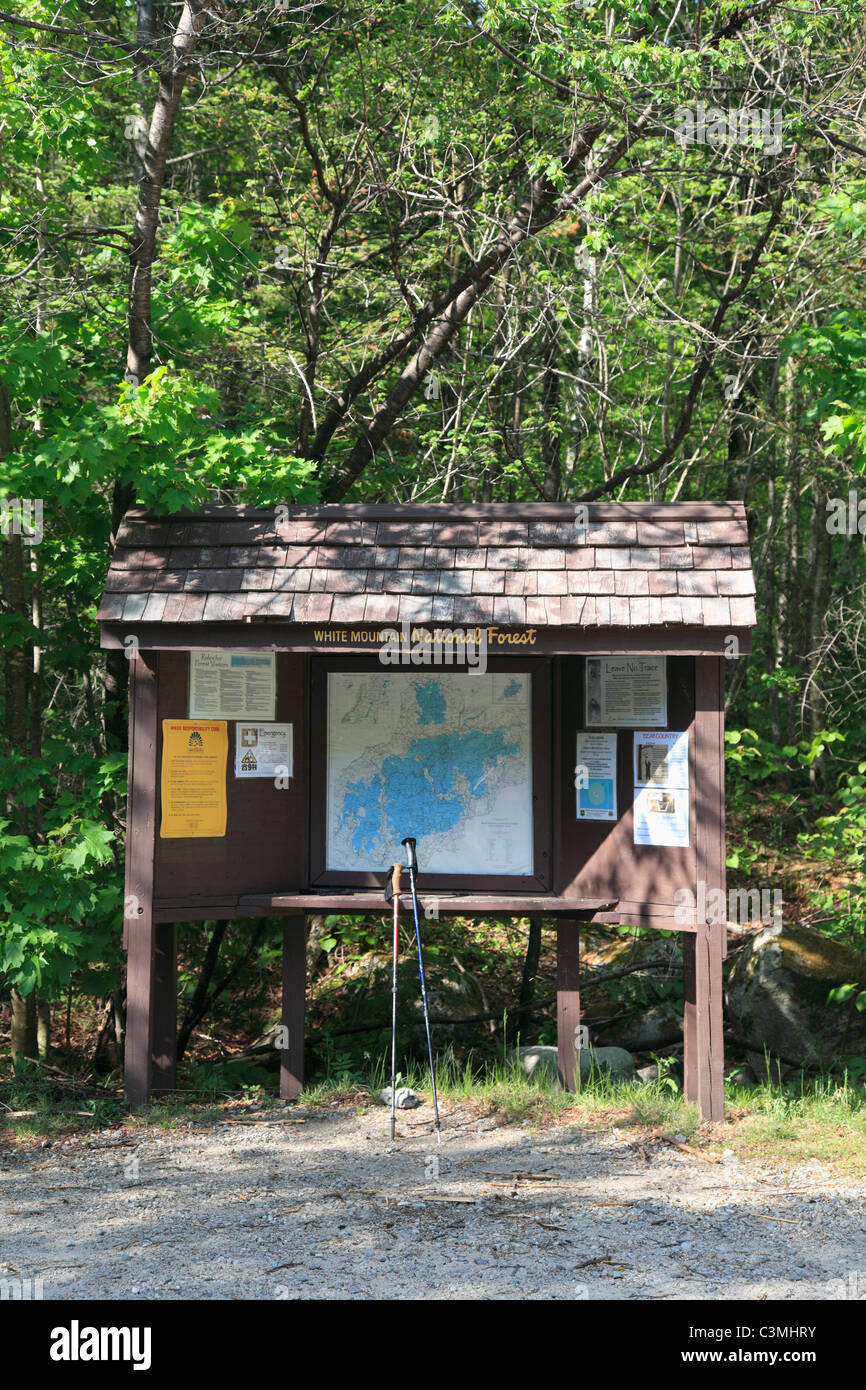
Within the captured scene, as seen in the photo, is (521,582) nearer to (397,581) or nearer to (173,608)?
(397,581)

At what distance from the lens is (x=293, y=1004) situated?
718 cm

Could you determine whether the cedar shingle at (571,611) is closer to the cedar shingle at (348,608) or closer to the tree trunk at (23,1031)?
the cedar shingle at (348,608)

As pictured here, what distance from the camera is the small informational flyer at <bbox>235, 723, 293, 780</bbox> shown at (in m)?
7.06

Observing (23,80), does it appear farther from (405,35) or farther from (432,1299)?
(432,1299)

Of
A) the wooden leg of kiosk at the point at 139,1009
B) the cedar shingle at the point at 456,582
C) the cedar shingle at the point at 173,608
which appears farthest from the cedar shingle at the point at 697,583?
the wooden leg of kiosk at the point at 139,1009

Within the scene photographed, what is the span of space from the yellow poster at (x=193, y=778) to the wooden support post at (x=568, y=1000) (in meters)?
2.19

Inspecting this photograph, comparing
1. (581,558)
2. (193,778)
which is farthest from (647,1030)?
(193,778)

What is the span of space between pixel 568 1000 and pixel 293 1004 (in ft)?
5.52

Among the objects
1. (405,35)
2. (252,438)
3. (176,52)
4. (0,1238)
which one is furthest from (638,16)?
(0,1238)

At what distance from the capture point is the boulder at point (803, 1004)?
8.59m

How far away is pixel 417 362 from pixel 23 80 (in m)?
3.57

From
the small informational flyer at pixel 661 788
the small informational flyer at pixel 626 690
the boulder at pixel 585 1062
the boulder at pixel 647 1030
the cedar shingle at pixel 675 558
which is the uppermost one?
the cedar shingle at pixel 675 558

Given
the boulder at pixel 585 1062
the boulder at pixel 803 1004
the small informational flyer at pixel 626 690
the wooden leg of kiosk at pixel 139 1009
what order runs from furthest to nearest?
1. the boulder at pixel 803 1004
2. the boulder at pixel 585 1062
3. the small informational flyer at pixel 626 690
4. the wooden leg of kiosk at pixel 139 1009

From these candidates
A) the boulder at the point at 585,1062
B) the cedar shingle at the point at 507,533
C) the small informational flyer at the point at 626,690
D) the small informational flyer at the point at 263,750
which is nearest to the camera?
the cedar shingle at the point at 507,533
